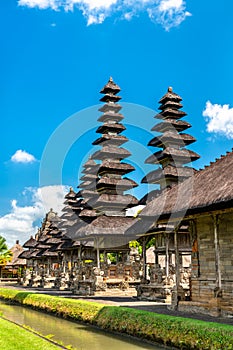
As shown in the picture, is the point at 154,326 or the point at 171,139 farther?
the point at 171,139

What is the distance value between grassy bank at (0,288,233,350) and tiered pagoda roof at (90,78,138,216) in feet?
41.5

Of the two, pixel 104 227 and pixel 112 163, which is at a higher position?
pixel 112 163

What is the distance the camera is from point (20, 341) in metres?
10.8

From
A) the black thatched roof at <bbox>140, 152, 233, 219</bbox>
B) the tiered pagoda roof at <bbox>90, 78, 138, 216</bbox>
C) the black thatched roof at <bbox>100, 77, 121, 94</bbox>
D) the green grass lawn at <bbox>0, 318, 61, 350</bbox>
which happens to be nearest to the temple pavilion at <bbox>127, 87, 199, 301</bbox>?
the tiered pagoda roof at <bbox>90, 78, 138, 216</bbox>

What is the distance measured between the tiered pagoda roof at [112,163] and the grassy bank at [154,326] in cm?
1266

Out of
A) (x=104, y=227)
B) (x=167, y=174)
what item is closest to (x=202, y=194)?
(x=104, y=227)

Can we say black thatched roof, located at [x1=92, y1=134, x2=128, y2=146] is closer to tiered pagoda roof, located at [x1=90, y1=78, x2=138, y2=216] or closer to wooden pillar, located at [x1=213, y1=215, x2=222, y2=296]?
tiered pagoda roof, located at [x1=90, y1=78, x2=138, y2=216]

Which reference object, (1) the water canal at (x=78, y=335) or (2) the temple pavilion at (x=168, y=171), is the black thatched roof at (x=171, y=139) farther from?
(1) the water canal at (x=78, y=335)

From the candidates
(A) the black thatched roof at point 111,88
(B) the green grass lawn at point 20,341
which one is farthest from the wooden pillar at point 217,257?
(A) the black thatched roof at point 111,88

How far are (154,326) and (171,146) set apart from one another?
21962 mm

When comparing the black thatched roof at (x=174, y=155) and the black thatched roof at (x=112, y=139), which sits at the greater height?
the black thatched roof at (x=112, y=139)

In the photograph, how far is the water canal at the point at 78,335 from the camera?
493 inches

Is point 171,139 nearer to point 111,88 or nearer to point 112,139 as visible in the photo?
point 112,139

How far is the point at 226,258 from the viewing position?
15.3m
